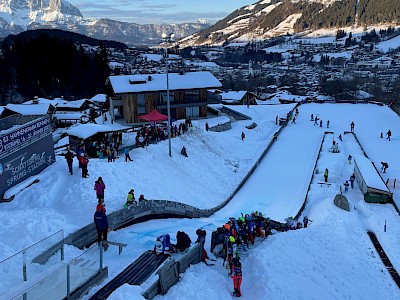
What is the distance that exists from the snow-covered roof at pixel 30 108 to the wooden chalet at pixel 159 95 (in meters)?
8.97

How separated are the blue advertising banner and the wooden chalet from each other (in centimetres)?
1809

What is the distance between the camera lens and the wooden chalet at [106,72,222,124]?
1538 inches

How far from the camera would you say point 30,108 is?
46625 millimetres

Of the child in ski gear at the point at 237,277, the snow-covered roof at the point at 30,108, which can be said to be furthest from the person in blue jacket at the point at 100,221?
the snow-covered roof at the point at 30,108

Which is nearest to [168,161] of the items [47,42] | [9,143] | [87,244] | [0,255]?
[9,143]

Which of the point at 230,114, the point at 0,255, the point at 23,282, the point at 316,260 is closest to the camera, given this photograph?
the point at 23,282

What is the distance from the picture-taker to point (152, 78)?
139 ft

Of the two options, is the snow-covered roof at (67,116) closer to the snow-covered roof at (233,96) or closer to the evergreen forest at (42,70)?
the evergreen forest at (42,70)

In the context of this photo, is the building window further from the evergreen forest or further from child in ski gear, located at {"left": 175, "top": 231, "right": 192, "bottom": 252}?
the evergreen forest

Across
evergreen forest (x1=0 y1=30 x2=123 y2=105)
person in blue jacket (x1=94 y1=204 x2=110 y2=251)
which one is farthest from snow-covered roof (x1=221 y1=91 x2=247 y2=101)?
person in blue jacket (x1=94 y1=204 x2=110 y2=251)

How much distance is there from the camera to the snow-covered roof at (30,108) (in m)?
45.2

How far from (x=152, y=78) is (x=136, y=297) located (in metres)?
34.5

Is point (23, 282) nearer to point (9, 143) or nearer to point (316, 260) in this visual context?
point (9, 143)

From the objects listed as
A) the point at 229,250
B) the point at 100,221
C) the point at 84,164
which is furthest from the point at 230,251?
the point at 84,164
